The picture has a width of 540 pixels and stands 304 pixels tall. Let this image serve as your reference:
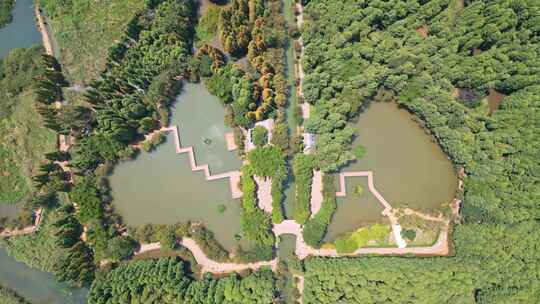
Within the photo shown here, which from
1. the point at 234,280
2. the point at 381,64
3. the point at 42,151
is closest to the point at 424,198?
the point at 381,64

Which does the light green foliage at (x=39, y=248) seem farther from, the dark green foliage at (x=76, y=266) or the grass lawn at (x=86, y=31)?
the grass lawn at (x=86, y=31)

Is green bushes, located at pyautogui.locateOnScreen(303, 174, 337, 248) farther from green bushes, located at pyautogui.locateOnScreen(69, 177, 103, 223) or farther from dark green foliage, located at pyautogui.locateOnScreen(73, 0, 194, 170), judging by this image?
green bushes, located at pyautogui.locateOnScreen(69, 177, 103, 223)

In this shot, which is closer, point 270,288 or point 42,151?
point 270,288

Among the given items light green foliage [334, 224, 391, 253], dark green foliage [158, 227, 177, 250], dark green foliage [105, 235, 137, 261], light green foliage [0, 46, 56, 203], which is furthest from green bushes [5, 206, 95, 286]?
light green foliage [334, 224, 391, 253]

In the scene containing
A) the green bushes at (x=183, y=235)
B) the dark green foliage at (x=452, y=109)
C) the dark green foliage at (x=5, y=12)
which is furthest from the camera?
the dark green foliage at (x=5, y=12)

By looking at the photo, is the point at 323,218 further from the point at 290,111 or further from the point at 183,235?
the point at 183,235

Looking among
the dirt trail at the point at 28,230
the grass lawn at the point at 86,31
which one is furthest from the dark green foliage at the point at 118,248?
the grass lawn at the point at 86,31

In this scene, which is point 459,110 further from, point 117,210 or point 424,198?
point 117,210
